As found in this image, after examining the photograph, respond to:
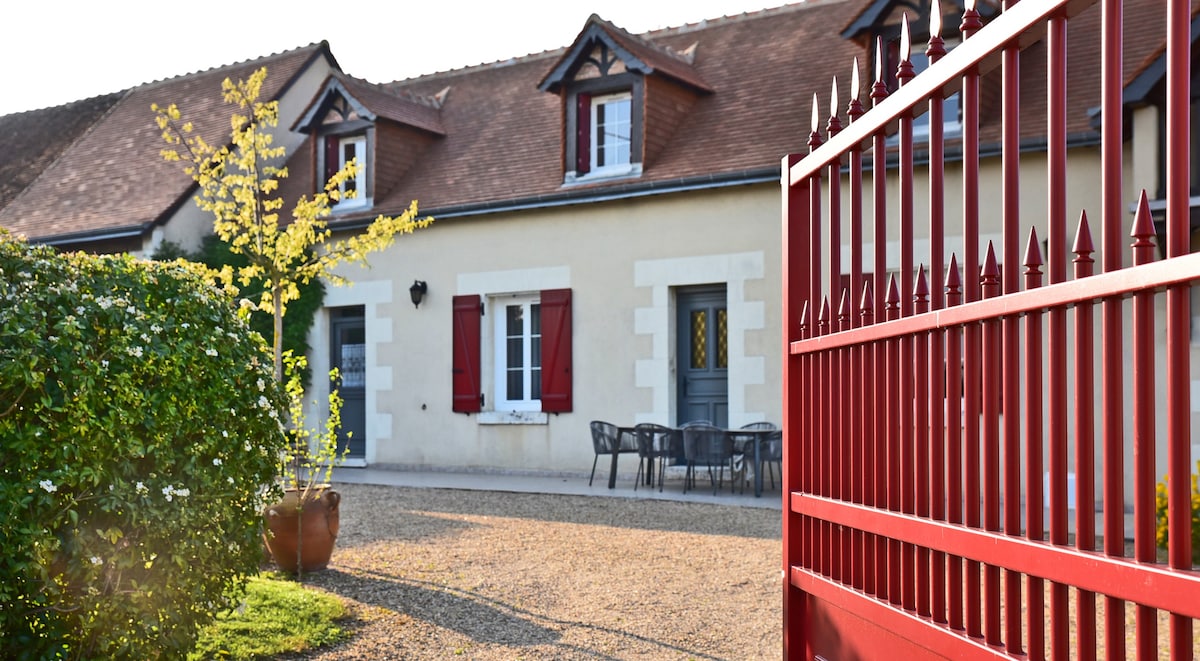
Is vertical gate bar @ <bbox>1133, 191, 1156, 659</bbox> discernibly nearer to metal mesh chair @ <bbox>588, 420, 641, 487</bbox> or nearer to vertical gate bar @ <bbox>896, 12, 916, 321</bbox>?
vertical gate bar @ <bbox>896, 12, 916, 321</bbox>

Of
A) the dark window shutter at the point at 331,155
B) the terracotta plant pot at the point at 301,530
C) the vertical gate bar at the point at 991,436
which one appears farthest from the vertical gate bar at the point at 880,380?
the dark window shutter at the point at 331,155

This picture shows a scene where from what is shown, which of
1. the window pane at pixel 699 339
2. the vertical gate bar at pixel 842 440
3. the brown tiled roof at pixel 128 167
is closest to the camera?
the vertical gate bar at pixel 842 440

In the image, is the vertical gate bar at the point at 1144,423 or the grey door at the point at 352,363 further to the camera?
the grey door at the point at 352,363

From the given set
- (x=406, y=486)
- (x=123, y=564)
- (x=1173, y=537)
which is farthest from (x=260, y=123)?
(x=1173, y=537)

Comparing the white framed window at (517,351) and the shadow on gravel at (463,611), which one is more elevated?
the white framed window at (517,351)

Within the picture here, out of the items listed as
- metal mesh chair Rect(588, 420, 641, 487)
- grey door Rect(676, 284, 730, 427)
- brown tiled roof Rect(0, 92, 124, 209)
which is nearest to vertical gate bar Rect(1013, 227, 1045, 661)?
metal mesh chair Rect(588, 420, 641, 487)

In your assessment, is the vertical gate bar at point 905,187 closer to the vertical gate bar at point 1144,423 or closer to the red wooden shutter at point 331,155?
the vertical gate bar at point 1144,423

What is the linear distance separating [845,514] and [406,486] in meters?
9.43

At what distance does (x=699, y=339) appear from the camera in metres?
12.2

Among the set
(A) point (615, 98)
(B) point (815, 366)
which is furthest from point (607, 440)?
(B) point (815, 366)

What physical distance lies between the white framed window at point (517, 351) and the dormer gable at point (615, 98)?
1574mm

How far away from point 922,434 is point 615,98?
1121cm

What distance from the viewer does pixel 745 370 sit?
11484 mm

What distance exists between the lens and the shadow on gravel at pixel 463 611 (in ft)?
16.4
